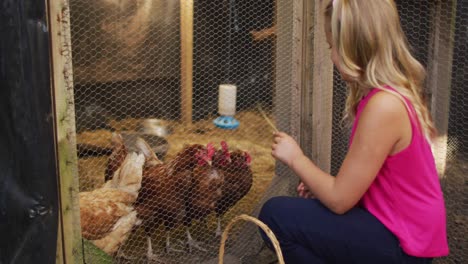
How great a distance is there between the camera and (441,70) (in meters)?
2.51

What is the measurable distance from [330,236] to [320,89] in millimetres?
708

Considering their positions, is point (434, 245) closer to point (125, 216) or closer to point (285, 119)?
point (285, 119)

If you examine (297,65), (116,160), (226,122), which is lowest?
(226,122)

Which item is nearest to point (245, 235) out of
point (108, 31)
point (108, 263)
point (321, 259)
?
point (108, 263)

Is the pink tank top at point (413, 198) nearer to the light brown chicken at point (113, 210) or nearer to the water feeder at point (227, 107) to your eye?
the light brown chicken at point (113, 210)

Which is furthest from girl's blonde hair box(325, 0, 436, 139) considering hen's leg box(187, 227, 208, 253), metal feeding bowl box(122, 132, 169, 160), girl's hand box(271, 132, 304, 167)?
metal feeding bowl box(122, 132, 169, 160)

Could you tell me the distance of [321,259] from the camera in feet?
4.38

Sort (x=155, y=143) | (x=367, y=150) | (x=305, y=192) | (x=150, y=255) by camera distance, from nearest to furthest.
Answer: (x=367, y=150) < (x=305, y=192) < (x=150, y=255) < (x=155, y=143)

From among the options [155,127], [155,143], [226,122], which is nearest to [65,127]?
[155,143]

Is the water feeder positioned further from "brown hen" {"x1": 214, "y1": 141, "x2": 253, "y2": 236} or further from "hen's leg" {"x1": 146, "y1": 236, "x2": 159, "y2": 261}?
"hen's leg" {"x1": 146, "y1": 236, "x2": 159, "y2": 261}

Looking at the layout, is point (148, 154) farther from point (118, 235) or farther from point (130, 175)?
point (118, 235)

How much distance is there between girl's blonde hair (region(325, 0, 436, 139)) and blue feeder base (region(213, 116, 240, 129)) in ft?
7.25

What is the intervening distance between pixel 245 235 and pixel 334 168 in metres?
0.45

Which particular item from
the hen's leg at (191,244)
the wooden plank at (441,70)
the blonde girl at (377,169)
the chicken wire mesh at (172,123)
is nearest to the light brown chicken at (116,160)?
the chicken wire mesh at (172,123)
